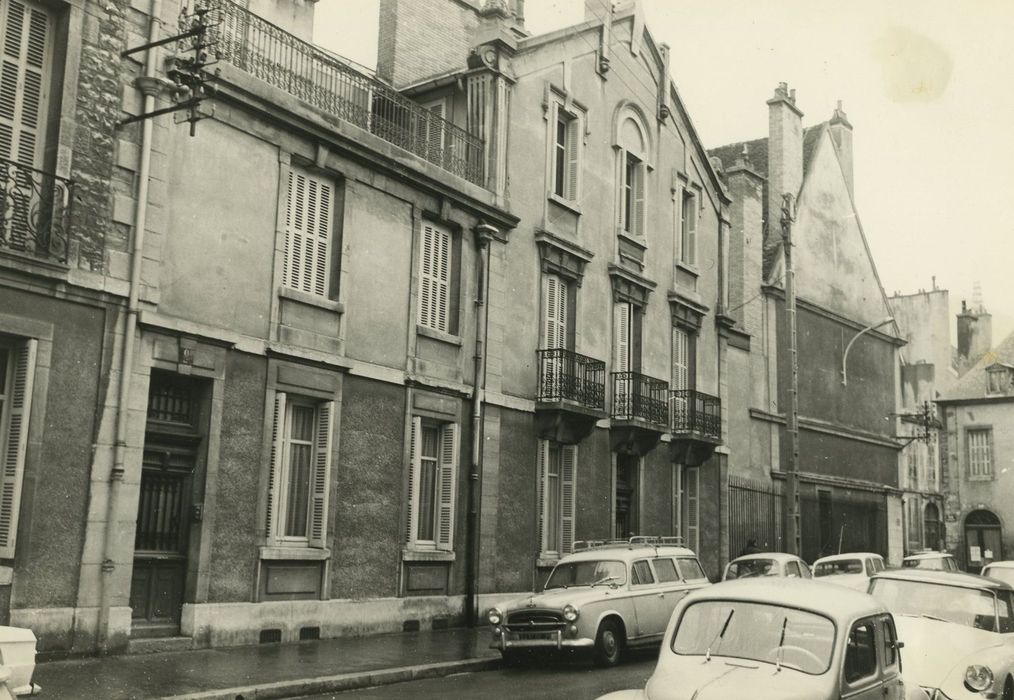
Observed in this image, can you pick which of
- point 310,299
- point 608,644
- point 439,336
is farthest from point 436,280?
point 608,644

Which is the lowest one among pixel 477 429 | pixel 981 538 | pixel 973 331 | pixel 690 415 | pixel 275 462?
pixel 981 538

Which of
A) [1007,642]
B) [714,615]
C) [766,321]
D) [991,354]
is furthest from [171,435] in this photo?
[991,354]

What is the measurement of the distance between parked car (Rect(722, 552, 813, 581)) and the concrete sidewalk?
5.16 m

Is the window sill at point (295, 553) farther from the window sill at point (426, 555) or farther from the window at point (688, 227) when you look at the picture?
the window at point (688, 227)

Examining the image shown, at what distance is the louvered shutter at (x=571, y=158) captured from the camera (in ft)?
77.0

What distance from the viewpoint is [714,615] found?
25.9 ft

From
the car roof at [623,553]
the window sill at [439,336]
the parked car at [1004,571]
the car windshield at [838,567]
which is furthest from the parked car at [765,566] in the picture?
the window sill at [439,336]

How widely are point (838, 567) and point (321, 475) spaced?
9.63 metres

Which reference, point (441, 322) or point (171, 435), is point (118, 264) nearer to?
point (171, 435)

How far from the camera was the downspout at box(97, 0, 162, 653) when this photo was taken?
1305 cm

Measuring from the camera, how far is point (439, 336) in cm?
1912

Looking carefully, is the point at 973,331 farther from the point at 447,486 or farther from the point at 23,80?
the point at 23,80

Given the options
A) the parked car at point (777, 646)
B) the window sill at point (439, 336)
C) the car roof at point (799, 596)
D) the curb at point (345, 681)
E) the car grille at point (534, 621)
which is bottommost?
the curb at point (345, 681)

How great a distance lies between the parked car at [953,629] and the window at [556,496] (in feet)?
34.1
